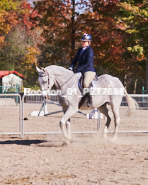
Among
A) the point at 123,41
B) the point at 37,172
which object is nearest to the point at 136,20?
the point at 123,41

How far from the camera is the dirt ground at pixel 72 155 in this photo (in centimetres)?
565

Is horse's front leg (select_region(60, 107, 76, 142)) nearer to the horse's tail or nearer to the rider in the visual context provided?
the rider

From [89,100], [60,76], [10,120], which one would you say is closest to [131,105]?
[89,100]

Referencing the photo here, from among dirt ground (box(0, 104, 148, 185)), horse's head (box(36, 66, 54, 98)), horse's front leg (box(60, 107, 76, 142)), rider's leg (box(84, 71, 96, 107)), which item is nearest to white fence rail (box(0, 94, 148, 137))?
dirt ground (box(0, 104, 148, 185))

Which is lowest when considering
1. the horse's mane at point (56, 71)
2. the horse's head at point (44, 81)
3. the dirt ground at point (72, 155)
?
the dirt ground at point (72, 155)

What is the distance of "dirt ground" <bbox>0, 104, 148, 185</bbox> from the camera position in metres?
5.65

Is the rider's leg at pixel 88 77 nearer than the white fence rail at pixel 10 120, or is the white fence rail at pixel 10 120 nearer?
the rider's leg at pixel 88 77

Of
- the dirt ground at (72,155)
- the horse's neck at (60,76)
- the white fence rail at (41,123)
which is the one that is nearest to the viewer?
the dirt ground at (72,155)

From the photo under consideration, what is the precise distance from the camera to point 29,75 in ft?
177

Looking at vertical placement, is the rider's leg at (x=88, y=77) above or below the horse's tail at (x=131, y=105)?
above

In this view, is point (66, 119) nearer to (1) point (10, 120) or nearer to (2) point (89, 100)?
(2) point (89, 100)

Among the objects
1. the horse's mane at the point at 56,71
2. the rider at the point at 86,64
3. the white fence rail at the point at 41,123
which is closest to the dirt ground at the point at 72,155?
the white fence rail at the point at 41,123

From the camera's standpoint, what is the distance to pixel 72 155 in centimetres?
785

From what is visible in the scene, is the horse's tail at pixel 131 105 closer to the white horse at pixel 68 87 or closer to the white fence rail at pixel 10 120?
the white horse at pixel 68 87
